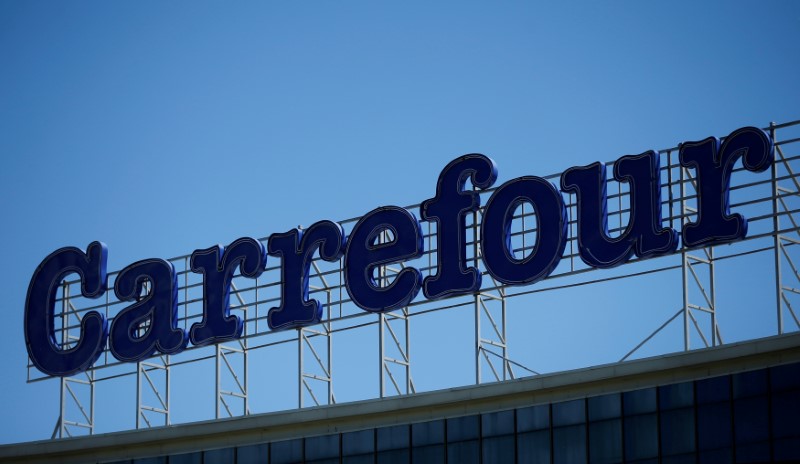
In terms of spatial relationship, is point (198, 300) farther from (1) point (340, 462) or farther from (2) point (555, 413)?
(2) point (555, 413)

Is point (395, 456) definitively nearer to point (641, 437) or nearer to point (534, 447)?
point (534, 447)

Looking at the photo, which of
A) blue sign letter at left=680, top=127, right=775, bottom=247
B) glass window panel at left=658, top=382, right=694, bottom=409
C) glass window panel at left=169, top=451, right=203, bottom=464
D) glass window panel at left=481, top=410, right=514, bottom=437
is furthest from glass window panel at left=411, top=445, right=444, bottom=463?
blue sign letter at left=680, top=127, right=775, bottom=247

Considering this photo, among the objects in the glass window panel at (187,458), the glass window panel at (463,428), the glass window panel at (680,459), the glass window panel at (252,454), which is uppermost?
the glass window panel at (187,458)

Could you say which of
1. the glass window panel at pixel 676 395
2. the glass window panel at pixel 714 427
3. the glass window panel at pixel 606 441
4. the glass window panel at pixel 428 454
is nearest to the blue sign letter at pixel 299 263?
the glass window panel at pixel 428 454

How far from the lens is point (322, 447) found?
6159cm

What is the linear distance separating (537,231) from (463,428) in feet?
22.5

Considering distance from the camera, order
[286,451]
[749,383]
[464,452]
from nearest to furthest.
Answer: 1. [749,383]
2. [464,452]
3. [286,451]

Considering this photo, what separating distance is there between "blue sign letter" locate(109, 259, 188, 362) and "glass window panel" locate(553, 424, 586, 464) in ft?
55.3

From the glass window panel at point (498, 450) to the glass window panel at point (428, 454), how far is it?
1569 mm

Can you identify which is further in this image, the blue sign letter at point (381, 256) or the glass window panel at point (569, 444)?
the blue sign letter at point (381, 256)

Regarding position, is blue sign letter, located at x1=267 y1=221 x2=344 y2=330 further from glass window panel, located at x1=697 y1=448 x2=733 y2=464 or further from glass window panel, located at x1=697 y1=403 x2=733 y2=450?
glass window panel, located at x1=697 y1=448 x2=733 y2=464

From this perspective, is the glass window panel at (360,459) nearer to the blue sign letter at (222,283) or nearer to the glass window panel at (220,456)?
the glass window panel at (220,456)

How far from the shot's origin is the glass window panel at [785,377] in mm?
52625

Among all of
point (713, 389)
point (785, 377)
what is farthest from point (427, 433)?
point (785, 377)
